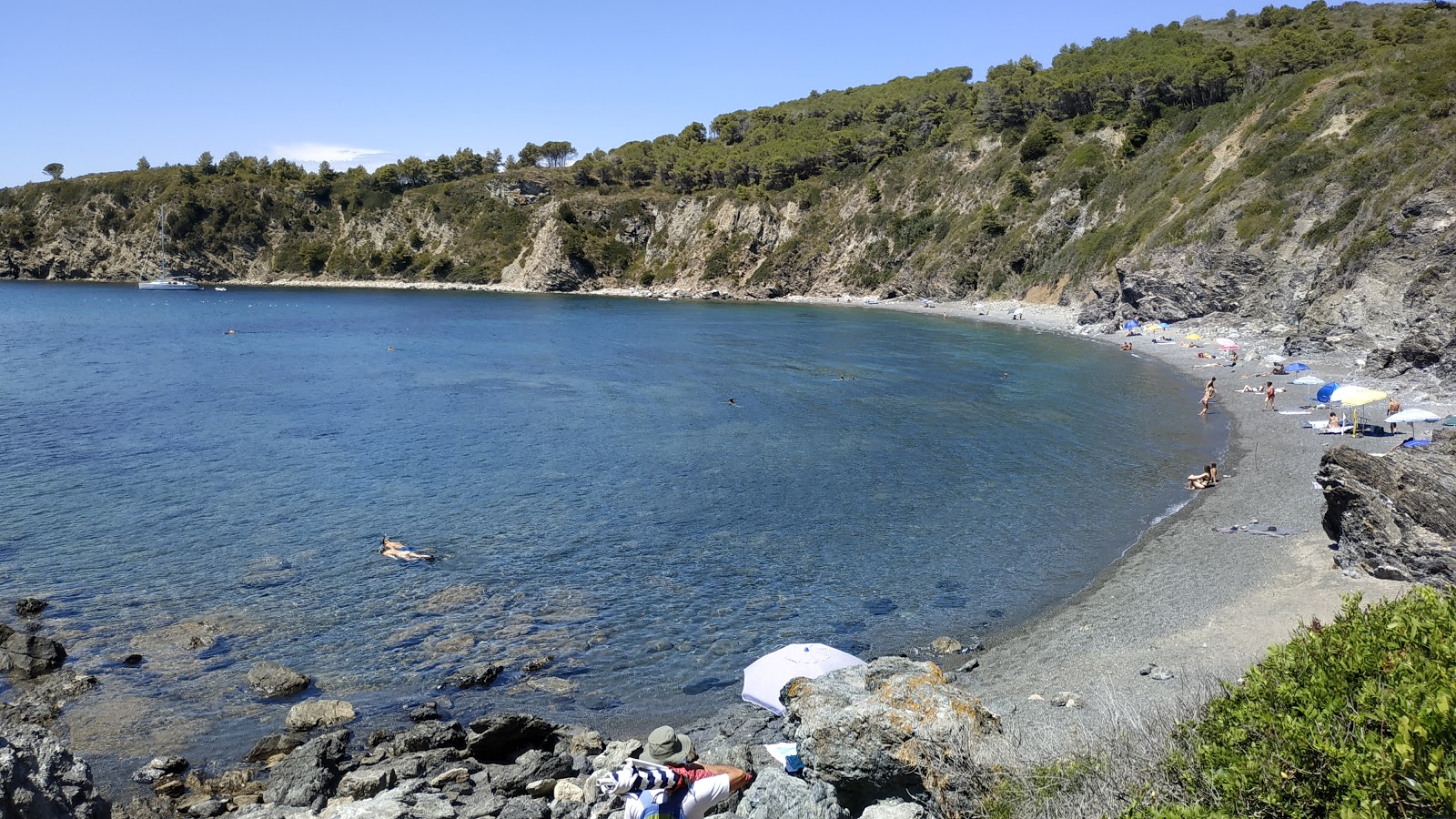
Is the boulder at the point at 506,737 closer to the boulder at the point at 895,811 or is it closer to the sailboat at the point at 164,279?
the boulder at the point at 895,811

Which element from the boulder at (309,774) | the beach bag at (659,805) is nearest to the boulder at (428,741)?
the boulder at (309,774)

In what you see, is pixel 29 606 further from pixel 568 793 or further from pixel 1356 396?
pixel 1356 396

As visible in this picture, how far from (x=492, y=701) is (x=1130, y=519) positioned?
2033 cm

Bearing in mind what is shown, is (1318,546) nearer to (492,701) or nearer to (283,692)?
(492,701)

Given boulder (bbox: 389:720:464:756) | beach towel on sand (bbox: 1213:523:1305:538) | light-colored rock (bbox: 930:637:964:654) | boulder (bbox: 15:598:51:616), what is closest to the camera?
boulder (bbox: 389:720:464:756)

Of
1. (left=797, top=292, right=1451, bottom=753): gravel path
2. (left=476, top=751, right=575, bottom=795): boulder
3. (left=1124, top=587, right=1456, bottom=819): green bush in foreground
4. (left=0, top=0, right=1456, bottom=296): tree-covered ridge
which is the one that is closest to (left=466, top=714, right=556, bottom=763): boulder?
(left=476, top=751, right=575, bottom=795): boulder

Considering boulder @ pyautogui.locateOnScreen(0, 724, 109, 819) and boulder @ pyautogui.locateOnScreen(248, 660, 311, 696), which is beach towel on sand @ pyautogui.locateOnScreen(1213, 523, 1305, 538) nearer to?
boulder @ pyautogui.locateOnScreen(248, 660, 311, 696)

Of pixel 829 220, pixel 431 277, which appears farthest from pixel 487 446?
pixel 431 277

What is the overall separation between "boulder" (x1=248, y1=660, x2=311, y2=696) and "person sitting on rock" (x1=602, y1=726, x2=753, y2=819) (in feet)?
30.7

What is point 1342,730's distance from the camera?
21.9ft

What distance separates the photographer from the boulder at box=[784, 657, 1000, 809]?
928 centimetres

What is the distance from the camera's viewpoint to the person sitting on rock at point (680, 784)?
1019cm

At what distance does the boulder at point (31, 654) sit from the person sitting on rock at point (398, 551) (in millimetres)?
7636

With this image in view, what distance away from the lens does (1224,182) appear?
254 feet
